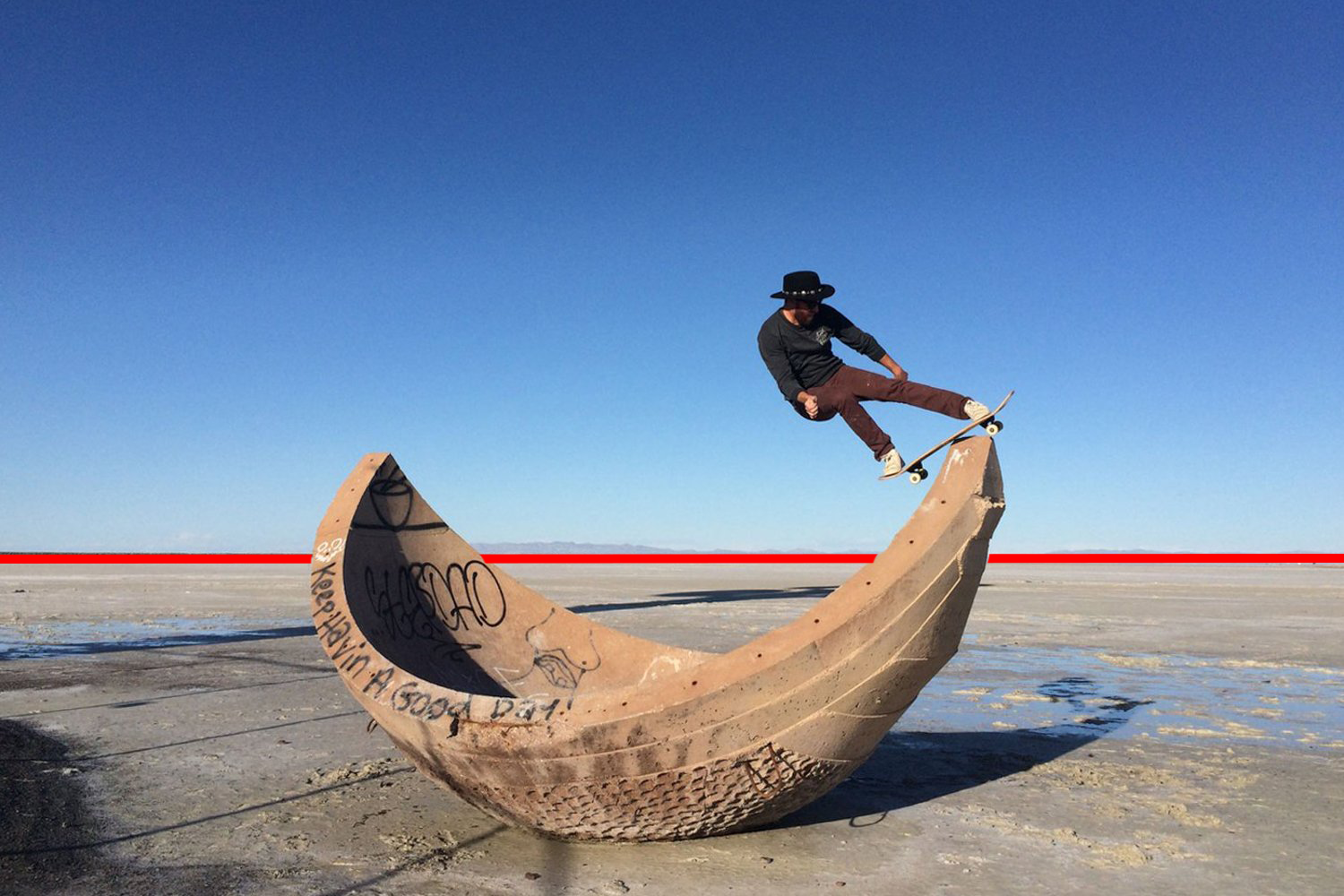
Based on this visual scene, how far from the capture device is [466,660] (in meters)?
6.89

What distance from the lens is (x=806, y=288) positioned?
15.8 feet

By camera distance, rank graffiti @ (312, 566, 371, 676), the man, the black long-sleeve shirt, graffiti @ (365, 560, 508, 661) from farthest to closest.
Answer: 1. graffiti @ (365, 560, 508, 661)
2. graffiti @ (312, 566, 371, 676)
3. the black long-sleeve shirt
4. the man

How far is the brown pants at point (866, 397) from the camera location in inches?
182

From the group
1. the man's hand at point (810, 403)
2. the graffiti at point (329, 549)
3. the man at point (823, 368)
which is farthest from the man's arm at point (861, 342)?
the graffiti at point (329, 549)

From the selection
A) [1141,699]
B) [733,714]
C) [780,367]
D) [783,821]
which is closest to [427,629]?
[783,821]

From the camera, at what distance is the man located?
4.68 meters

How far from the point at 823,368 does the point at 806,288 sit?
1.32ft

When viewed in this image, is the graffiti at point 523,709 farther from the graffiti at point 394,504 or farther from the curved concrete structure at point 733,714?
the graffiti at point 394,504

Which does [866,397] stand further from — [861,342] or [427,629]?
[427,629]

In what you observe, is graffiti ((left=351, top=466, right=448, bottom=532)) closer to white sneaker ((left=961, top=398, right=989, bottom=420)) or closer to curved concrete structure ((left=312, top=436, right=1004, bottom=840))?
curved concrete structure ((left=312, top=436, right=1004, bottom=840))

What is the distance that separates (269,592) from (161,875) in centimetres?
2633

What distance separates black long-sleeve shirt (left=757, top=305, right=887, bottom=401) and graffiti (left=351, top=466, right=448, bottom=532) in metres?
3.29

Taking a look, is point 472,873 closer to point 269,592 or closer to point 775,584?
point 269,592

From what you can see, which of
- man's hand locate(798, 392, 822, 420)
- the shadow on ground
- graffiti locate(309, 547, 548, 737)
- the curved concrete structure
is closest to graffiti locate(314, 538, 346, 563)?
graffiti locate(309, 547, 548, 737)
